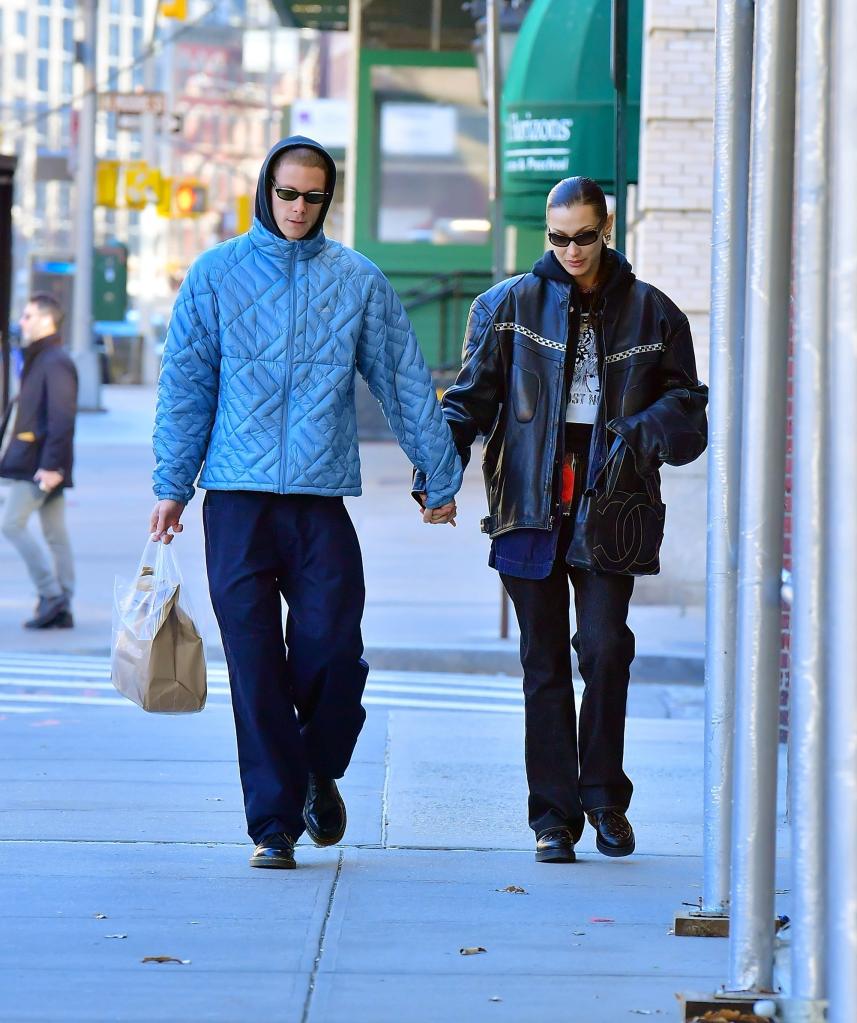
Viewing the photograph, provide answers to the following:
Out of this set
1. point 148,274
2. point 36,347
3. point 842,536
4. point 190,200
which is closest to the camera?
point 842,536

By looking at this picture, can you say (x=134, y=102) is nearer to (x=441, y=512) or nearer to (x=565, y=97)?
(x=565, y=97)

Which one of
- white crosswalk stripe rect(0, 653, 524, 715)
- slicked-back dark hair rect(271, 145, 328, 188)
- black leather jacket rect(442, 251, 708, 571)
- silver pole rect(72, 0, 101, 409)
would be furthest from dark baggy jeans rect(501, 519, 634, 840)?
silver pole rect(72, 0, 101, 409)

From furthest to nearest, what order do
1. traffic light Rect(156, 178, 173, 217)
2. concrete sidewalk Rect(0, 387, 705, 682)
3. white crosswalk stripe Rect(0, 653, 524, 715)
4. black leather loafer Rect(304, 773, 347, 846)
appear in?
traffic light Rect(156, 178, 173, 217), concrete sidewalk Rect(0, 387, 705, 682), white crosswalk stripe Rect(0, 653, 524, 715), black leather loafer Rect(304, 773, 347, 846)

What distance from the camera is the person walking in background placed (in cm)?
1089

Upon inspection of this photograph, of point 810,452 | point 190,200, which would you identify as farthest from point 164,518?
point 190,200

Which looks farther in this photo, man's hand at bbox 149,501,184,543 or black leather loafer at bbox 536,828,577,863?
black leather loafer at bbox 536,828,577,863

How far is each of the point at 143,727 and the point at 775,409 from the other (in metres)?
4.63

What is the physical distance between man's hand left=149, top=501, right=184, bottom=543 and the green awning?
7.98 metres

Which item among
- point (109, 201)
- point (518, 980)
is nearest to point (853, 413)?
point (518, 980)

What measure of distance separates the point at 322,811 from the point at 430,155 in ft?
75.7

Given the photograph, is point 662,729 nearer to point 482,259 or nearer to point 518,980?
point 518,980

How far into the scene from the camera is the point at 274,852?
523cm

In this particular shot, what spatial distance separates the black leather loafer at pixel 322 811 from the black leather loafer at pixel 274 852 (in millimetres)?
232

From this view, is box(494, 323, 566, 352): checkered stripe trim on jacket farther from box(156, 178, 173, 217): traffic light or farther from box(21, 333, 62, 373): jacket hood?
box(156, 178, 173, 217): traffic light
